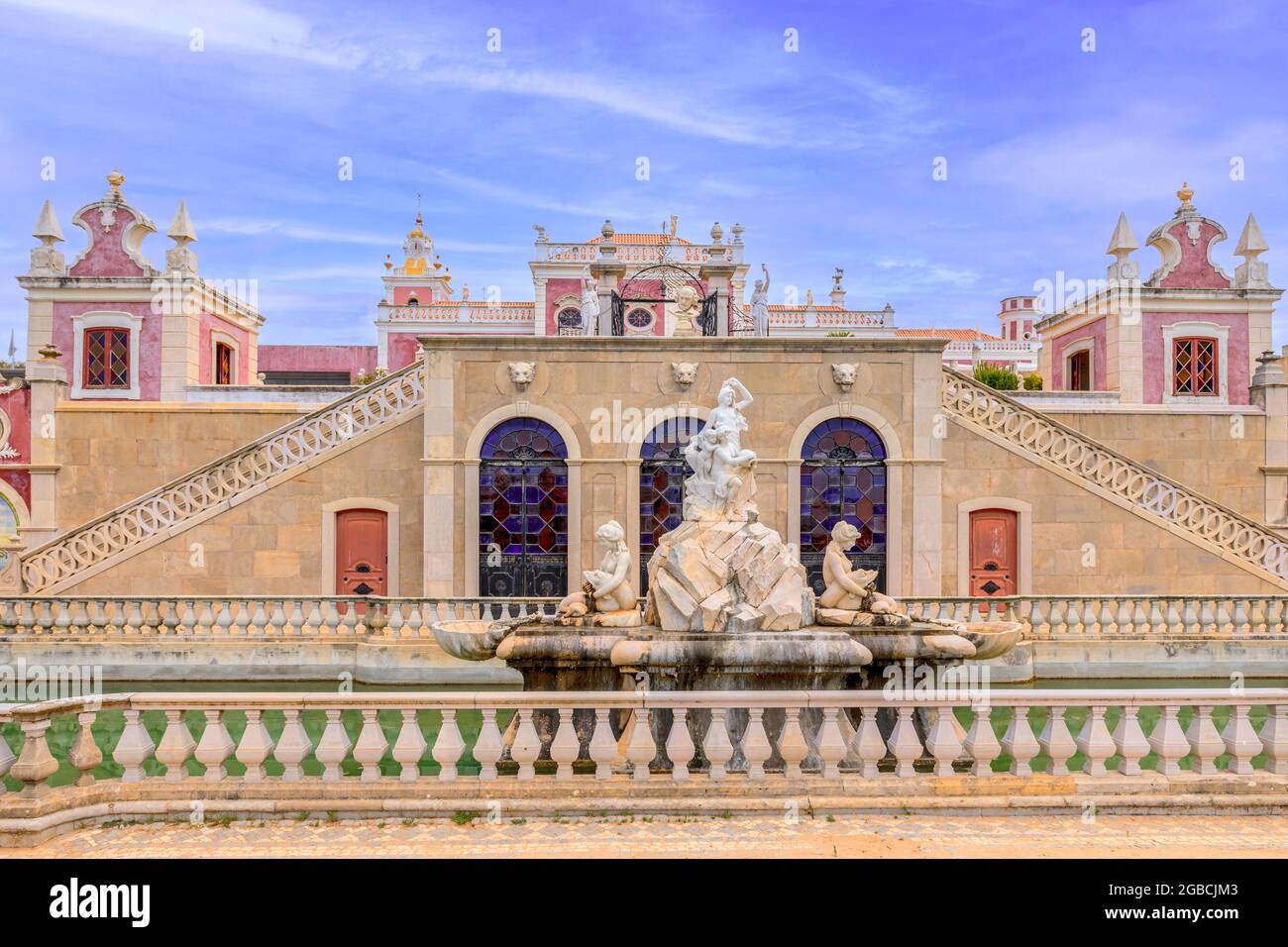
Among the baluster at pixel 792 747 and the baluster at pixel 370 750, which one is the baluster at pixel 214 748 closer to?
the baluster at pixel 370 750

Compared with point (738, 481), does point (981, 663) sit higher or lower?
lower

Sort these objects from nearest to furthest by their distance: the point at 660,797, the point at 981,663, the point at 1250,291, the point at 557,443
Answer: the point at 660,797 < the point at 981,663 < the point at 557,443 < the point at 1250,291

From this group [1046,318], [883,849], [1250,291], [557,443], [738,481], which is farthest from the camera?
[1046,318]

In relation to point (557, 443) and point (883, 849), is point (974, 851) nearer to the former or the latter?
point (883, 849)

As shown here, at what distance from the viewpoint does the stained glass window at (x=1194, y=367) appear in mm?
26812

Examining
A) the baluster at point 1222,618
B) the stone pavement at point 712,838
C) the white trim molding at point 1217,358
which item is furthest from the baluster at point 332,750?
the white trim molding at point 1217,358

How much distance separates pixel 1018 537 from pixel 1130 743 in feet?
36.0

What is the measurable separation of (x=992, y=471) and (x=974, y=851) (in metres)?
12.4

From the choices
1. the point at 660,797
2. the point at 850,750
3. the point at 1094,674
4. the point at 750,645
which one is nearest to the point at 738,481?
the point at 750,645

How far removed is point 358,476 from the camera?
1734 centimetres

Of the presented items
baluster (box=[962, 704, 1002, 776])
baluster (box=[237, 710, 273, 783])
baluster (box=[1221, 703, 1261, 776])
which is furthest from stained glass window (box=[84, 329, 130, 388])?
baluster (box=[1221, 703, 1261, 776])

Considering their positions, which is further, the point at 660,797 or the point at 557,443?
the point at 557,443

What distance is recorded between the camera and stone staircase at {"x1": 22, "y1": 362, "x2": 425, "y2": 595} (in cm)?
1605

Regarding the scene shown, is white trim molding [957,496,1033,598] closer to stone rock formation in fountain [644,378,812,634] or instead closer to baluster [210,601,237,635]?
stone rock formation in fountain [644,378,812,634]
